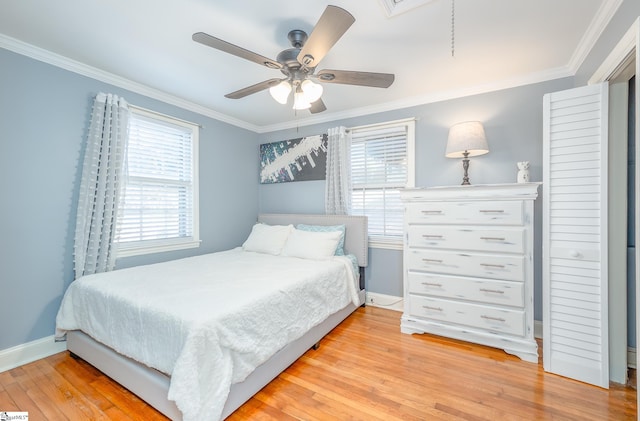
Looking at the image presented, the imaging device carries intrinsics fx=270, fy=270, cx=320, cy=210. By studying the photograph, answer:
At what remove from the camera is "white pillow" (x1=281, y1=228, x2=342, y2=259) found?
2887 mm

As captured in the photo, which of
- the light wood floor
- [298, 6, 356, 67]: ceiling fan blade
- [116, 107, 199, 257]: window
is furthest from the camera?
[116, 107, 199, 257]: window

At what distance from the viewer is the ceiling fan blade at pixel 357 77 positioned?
1.73 metres

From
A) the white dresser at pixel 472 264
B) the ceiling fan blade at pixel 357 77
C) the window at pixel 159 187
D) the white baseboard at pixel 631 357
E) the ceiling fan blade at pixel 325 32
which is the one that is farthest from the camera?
the window at pixel 159 187

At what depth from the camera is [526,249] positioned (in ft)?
7.06

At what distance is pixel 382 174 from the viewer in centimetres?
324

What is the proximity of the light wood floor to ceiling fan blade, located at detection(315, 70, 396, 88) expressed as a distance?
6.69 ft

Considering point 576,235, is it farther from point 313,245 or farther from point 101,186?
point 101,186

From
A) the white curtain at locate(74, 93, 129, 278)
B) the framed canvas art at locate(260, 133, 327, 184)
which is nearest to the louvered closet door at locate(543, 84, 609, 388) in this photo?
the framed canvas art at locate(260, 133, 327, 184)

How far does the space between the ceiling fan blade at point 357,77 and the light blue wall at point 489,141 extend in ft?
4.41

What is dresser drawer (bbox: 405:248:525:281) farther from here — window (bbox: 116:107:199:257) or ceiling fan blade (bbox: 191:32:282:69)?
window (bbox: 116:107:199:257)

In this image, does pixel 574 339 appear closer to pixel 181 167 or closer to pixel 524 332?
pixel 524 332

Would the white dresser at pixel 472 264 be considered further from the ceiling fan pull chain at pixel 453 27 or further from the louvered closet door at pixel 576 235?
the ceiling fan pull chain at pixel 453 27

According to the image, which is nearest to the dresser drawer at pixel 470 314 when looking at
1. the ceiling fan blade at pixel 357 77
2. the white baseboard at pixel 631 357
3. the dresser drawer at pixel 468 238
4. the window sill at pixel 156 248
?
the dresser drawer at pixel 468 238

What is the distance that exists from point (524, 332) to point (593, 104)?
1.72 meters
